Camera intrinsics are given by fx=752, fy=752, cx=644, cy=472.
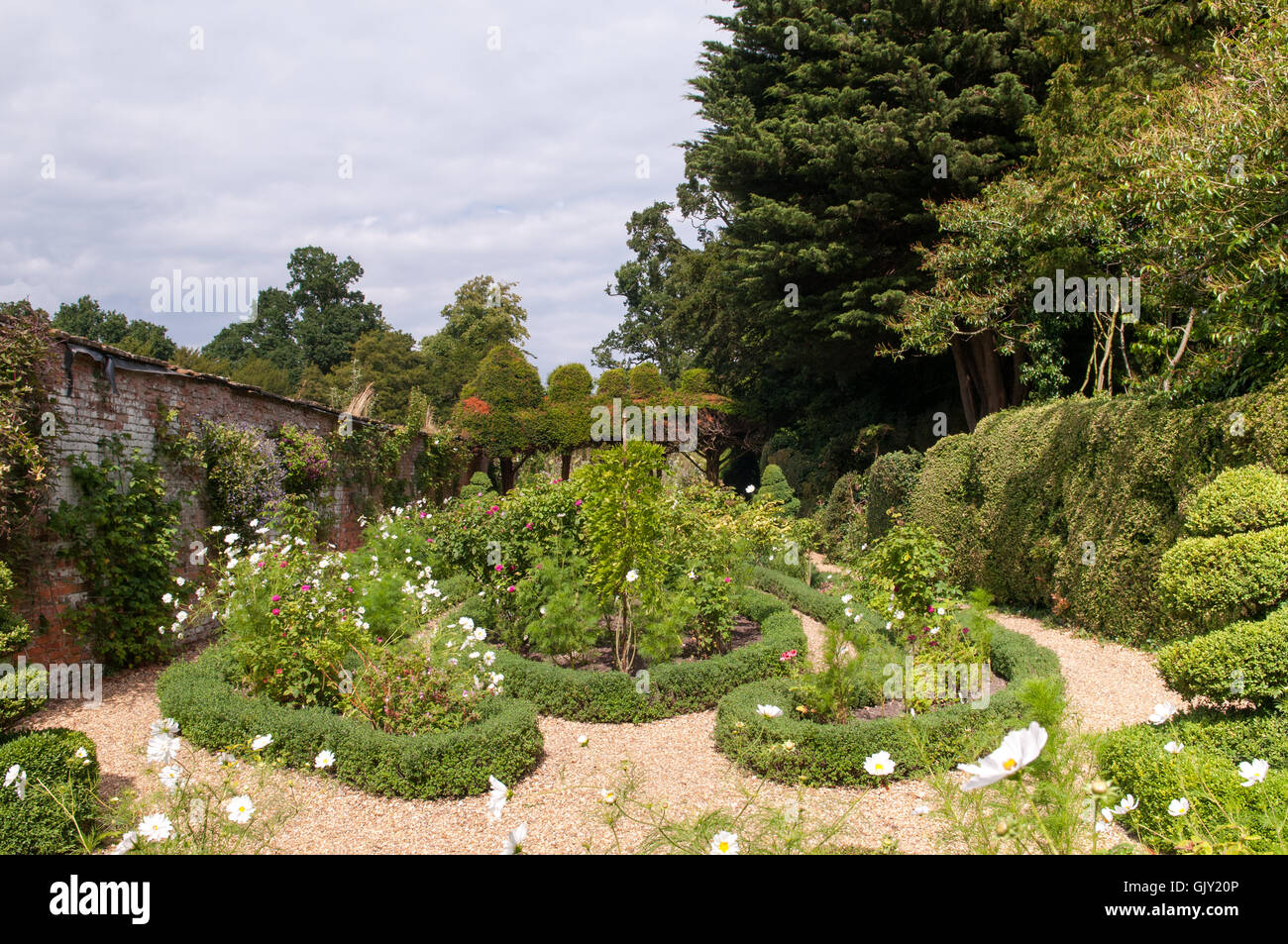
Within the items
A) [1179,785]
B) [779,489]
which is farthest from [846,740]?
[779,489]

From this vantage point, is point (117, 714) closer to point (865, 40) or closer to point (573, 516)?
point (573, 516)

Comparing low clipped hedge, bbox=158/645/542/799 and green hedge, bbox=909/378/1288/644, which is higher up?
green hedge, bbox=909/378/1288/644

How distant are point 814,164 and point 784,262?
6.30 ft

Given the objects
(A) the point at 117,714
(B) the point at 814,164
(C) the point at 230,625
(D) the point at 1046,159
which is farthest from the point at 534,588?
(B) the point at 814,164

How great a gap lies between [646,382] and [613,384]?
105cm

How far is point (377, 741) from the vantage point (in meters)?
4.50

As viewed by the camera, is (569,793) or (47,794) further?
(569,793)

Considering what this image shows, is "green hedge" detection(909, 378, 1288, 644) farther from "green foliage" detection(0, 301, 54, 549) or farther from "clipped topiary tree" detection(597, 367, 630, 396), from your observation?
"clipped topiary tree" detection(597, 367, 630, 396)

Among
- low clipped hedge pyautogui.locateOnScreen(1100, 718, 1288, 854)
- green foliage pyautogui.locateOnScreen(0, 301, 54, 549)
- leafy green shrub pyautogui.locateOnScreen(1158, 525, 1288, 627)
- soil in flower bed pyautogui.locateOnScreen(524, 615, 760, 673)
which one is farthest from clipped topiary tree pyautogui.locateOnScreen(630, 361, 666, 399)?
low clipped hedge pyautogui.locateOnScreen(1100, 718, 1288, 854)

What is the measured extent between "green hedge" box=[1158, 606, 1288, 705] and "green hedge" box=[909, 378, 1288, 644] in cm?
182

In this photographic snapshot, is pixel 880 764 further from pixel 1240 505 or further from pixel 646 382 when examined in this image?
pixel 646 382

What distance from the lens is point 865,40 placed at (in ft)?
46.6

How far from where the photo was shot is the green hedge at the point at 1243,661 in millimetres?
3482

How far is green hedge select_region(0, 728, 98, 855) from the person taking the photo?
348 cm
